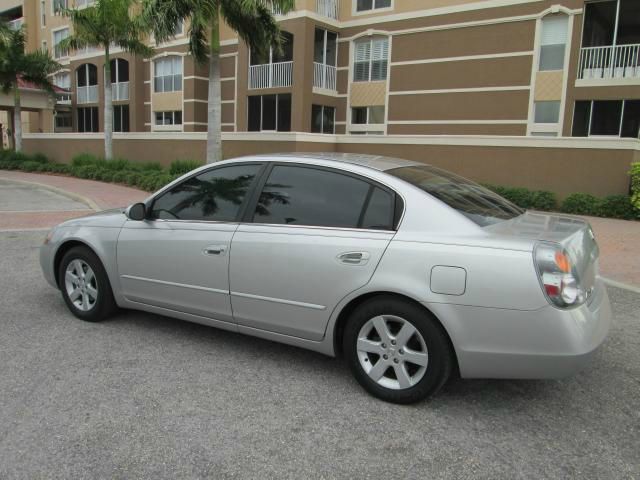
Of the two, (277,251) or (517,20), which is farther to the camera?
(517,20)

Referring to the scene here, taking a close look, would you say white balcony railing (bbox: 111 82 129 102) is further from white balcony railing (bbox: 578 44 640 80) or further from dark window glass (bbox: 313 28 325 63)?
white balcony railing (bbox: 578 44 640 80)

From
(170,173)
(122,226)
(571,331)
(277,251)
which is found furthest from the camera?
(170,173)

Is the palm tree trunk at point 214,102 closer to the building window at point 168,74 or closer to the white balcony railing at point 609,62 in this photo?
the white balcony railing at point 609,62

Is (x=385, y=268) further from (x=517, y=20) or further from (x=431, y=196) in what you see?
(x=517, y=20)

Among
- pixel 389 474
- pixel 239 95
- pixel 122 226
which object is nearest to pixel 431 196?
pixel 389 474

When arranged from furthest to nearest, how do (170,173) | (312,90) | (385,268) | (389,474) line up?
(312,90) < (170,173) < (385,268) < (389,474)

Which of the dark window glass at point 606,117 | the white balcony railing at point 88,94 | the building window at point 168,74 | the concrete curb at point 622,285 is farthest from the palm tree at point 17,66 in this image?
the concrete curb at point 622,285

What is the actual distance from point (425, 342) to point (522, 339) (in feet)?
1.85

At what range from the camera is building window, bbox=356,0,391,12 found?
2303cm

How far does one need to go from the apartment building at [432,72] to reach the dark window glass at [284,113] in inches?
1.7

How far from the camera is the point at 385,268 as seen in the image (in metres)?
3.54

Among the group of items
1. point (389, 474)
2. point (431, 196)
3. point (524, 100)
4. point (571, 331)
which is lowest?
point (389, 474)

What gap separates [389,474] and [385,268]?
122cm

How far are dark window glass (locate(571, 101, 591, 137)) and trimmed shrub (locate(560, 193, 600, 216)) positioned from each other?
18.7ft
